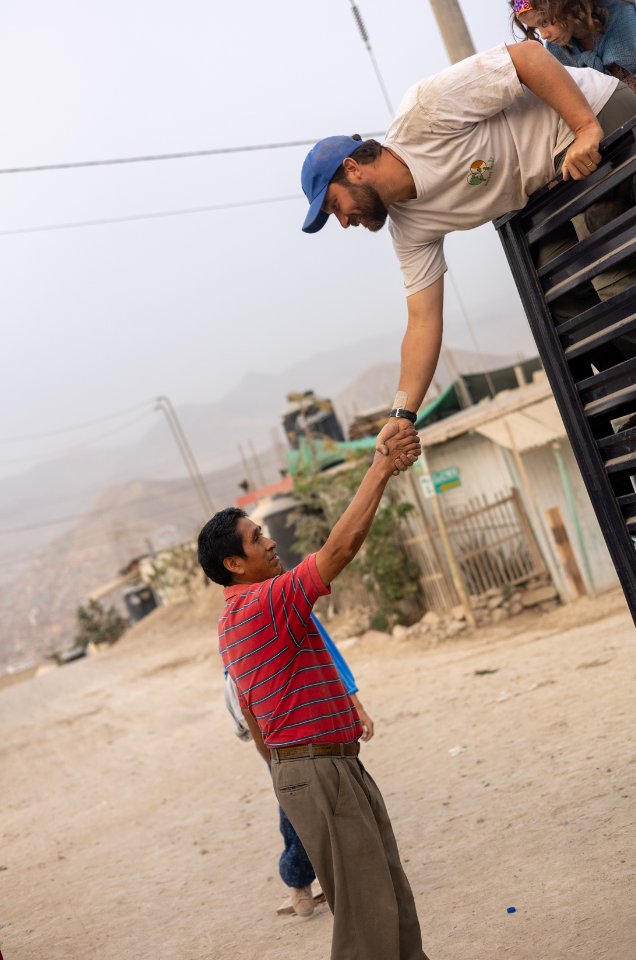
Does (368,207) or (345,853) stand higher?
(368,207)

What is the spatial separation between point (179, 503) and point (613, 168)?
10786 centimetres

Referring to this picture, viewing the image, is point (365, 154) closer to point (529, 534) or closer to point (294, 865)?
point (294, 865)

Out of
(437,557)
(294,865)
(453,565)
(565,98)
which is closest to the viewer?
(565,98)

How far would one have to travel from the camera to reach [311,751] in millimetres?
2559

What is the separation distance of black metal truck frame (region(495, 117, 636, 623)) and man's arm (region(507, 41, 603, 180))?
0.16 feet

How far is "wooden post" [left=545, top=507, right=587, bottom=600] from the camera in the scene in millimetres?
10297

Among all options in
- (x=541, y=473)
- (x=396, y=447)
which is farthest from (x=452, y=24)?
(x=541, y=473)

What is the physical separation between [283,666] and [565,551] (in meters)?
8.47

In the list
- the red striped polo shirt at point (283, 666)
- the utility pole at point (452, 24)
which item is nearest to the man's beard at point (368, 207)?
the red striped polo shirt at point (283, 666)

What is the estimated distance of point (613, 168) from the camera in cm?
203

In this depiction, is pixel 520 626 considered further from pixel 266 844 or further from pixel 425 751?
pixel 266 844

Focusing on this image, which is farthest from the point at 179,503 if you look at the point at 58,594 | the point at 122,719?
the point at 122,719

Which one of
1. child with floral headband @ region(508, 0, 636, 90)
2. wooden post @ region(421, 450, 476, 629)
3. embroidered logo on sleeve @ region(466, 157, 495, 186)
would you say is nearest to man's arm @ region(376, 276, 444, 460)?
embroidered logo on sleeve @ region(466, 157, 495, 186)

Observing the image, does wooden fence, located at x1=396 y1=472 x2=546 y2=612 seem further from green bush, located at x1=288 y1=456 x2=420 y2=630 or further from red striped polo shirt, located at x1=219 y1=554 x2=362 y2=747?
red striped polo shirt, located at x1=219 y1=554 x2=362 y2=747
